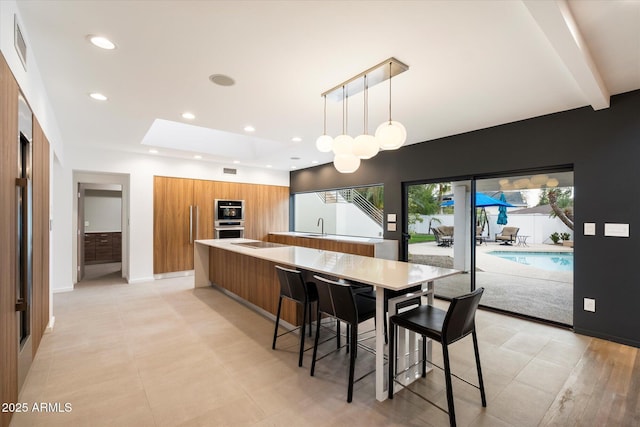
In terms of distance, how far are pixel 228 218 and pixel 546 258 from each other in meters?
5.94

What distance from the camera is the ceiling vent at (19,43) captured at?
1772 millimetres

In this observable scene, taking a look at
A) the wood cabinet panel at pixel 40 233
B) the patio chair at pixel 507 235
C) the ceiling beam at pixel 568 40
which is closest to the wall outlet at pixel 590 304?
the patio chair at pixel 507 235

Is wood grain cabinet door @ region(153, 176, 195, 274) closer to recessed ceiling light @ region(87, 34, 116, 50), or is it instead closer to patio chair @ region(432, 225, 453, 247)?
recessed ceiling light @ region(87, 34, 116, 50)

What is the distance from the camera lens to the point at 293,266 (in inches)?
115

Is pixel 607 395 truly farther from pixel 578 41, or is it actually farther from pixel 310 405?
pixel 578 41

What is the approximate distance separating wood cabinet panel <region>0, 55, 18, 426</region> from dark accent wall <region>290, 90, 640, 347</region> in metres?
3.84

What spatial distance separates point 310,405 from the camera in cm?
205

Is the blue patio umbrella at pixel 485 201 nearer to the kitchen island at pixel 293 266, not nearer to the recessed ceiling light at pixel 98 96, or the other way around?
the kitchen island at pixel 293 266

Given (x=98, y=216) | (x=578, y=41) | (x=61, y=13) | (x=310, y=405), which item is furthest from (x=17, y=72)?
(x=98, y=216)

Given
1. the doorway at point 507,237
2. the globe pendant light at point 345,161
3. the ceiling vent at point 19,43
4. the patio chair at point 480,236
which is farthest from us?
the patio chair at point 480,236

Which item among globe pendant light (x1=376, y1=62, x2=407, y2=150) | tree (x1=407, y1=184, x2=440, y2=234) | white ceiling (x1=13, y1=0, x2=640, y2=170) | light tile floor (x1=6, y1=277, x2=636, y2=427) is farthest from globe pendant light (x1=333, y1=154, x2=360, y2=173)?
tree (x1=407, y1=184, x2=440, y2=234)

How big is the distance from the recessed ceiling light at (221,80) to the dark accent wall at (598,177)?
2.44 m

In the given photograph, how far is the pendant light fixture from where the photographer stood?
7.82 ft

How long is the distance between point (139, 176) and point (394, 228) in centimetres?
504
